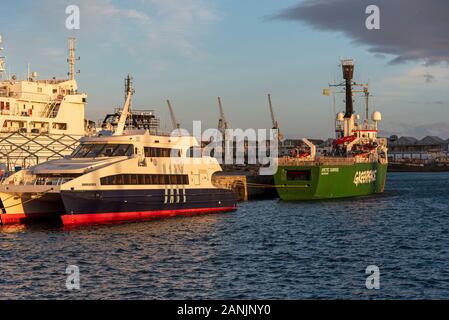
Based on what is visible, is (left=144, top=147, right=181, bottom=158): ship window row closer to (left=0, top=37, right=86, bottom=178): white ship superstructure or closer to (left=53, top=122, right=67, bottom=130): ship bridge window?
(left=0, top=37, right=86, bottom=178): white ship superstructure

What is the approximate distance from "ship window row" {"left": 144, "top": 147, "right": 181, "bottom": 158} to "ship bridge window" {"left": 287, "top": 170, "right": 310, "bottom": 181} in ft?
66.9

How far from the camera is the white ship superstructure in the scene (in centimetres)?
6538

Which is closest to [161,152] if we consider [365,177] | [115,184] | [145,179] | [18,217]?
[145,179]

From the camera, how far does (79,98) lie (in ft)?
243

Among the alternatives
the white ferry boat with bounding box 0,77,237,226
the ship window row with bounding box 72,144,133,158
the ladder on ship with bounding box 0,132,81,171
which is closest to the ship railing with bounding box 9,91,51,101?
the ladder on ship with bounding box 0,132,81,171

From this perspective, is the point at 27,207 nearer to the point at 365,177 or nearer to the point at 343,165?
the point at 343,165

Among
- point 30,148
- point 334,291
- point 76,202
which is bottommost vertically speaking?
point 334,291

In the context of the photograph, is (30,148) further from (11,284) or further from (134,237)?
(11,284)

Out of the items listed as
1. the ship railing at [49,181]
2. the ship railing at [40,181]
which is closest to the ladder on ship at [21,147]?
the ship railing at [40,181]

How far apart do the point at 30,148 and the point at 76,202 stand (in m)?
26.6

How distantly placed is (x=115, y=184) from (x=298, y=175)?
93.9 ft
